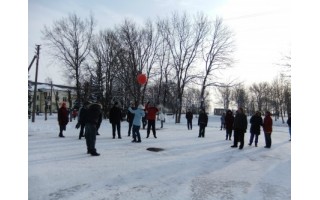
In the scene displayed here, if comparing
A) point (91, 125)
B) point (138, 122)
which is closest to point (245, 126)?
point (138, 122)

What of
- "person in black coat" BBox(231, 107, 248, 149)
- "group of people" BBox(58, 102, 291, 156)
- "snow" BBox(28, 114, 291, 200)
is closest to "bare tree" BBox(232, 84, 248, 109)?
"group of people" BBox(58, 102, 291, 156)

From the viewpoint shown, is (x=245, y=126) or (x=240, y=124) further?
(x=240, y=124)

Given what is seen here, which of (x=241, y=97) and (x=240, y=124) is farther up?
(x=241, y=97)

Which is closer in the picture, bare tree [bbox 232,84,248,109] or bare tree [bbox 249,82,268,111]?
bare tree [bbox 249,82,268,111]

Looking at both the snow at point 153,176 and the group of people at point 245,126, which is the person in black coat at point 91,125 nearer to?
the snow at point 153,176

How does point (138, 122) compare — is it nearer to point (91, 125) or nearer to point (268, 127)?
point (91, 125)

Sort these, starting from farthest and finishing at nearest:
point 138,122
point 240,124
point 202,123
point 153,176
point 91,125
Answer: point 202,123, point 138,122, point 240,124, point 91,125, point 153,176

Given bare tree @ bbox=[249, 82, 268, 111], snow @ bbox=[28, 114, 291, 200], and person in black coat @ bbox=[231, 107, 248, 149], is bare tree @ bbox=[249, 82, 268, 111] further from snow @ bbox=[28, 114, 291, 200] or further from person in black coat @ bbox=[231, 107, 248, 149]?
snow @ bbox=[28, 114, 291, 200]

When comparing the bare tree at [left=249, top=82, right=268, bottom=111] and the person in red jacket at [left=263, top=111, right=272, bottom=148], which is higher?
the bare tree at [left=249, top=82, right=268, bottom=111]

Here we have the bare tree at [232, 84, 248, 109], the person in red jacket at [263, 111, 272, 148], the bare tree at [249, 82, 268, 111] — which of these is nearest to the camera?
the person in red jacket at [263, 111, 272, 148]

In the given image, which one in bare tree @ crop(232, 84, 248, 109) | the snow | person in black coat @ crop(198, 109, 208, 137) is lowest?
the snow

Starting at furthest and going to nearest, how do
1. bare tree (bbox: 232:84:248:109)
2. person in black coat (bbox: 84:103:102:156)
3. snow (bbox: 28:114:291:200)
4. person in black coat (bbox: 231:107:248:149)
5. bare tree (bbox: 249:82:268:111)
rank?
bare tree (bbox: 232:84:248:109) → bare tree (bbox: 249:82:268:111) → person in black coat (bbox: 231:107:248:149) → person in black coat (bbox: 84:103:102:156) → snow (bbox: 28:114:291:200)
